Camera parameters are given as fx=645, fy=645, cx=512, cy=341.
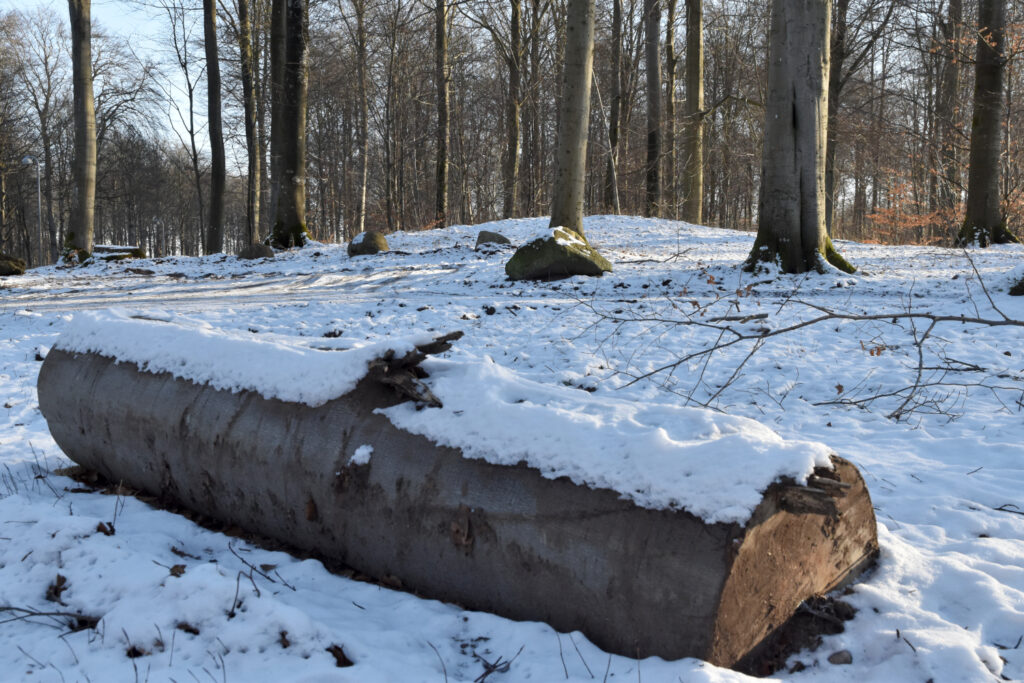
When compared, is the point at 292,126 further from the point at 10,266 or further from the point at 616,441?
the point at 616,441

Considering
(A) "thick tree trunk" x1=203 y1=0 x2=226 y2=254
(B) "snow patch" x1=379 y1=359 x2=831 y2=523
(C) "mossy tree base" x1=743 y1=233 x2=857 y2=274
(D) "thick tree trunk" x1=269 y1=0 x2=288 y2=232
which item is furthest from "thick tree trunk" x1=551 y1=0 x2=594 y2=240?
(A) "thick tree trunk" x1=203 y1=0 x2=226 y2=254

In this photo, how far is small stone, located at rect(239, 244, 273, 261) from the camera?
1345 cm

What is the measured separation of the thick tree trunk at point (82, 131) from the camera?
14.1 meters

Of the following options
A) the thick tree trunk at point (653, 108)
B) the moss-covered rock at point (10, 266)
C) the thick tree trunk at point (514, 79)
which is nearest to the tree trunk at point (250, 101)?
the thick tree trunk at point (514, 79)

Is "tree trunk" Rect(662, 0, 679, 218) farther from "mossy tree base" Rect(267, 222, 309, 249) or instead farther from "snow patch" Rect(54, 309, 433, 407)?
"snow patch" Rect(54, 309, 433, 407)

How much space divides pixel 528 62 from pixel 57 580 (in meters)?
21.9

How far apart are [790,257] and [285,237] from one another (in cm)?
1089

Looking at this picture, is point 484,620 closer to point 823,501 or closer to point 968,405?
point 823,501

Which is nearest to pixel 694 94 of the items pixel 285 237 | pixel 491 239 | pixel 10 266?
pixel 491 239

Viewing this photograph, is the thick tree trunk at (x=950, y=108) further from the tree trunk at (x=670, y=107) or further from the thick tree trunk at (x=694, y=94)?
the tree trunk at (x=670, y=107)

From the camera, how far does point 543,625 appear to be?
195cm

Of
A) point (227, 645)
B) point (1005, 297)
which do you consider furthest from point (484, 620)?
point (1005, 297)

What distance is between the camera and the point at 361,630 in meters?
1.98

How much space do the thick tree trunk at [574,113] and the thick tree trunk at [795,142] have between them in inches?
116
